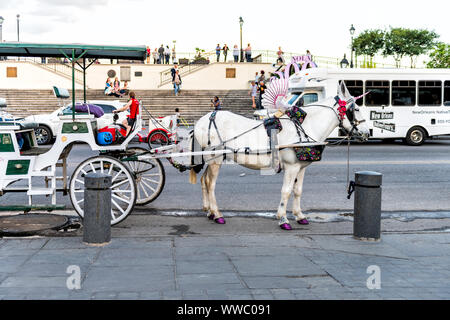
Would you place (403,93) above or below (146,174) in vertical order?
above

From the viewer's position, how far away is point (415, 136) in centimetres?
2236

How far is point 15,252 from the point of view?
6.49 m

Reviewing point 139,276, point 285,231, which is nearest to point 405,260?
point 285,231

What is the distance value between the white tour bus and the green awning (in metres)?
13.5

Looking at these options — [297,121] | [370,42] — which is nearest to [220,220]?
[297,121]

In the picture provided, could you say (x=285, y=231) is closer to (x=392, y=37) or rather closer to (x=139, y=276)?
(x=139, y=276)

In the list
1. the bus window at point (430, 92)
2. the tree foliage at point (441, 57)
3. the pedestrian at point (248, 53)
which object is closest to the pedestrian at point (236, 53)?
the pedestrian at point (248, 53)

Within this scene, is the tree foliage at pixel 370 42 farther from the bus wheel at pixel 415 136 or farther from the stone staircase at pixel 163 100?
the bus wheel at pixel 415 136

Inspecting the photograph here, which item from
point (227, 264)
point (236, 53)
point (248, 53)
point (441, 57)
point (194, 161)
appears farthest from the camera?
point (441, 57)

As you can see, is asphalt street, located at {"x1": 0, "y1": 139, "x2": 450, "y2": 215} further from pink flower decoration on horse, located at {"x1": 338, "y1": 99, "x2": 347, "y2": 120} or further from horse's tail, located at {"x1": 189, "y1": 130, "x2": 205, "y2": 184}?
pink flower decoration on horse, located at {"x1": 338, "y1": 99, "x2": 347, "y2": 120}

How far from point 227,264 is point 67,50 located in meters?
4.71

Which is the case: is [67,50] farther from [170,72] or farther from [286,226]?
[170,72]

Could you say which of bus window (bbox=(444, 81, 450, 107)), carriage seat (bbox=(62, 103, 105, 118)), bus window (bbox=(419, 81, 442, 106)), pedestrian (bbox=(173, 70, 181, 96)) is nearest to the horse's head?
carriage seat (bbox=(62, 103, 105, 118))

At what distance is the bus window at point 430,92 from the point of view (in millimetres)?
22406
